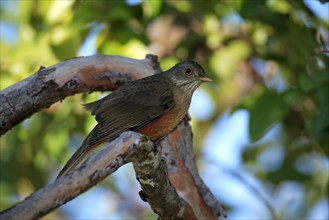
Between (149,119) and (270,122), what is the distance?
3.12 ft

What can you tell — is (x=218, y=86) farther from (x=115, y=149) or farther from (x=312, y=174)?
(x=115, y=149)

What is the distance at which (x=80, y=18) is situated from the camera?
19.3ft

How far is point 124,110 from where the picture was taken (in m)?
5.09

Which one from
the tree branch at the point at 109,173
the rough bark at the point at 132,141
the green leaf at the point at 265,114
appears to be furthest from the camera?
the green leaf at the point at 265,114

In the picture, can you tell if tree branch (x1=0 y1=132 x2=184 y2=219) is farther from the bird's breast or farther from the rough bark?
the bird's breast

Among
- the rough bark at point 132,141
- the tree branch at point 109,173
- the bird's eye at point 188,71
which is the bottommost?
the tree branch at point 109,173

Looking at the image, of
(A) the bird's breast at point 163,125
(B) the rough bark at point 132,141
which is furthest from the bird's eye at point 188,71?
(A) the bird's breast at point 163,125

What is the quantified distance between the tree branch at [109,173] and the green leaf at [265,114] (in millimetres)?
1131

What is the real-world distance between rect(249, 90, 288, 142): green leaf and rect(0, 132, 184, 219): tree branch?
1131mm

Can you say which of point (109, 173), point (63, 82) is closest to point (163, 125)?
point (63, 82)

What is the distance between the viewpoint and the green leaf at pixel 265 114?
566 centimetres

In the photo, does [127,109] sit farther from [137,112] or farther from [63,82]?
[63,82]

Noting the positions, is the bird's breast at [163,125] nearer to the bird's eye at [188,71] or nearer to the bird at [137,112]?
the bird at [137,112]

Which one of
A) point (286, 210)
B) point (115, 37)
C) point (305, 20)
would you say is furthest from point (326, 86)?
point (286, 210)
